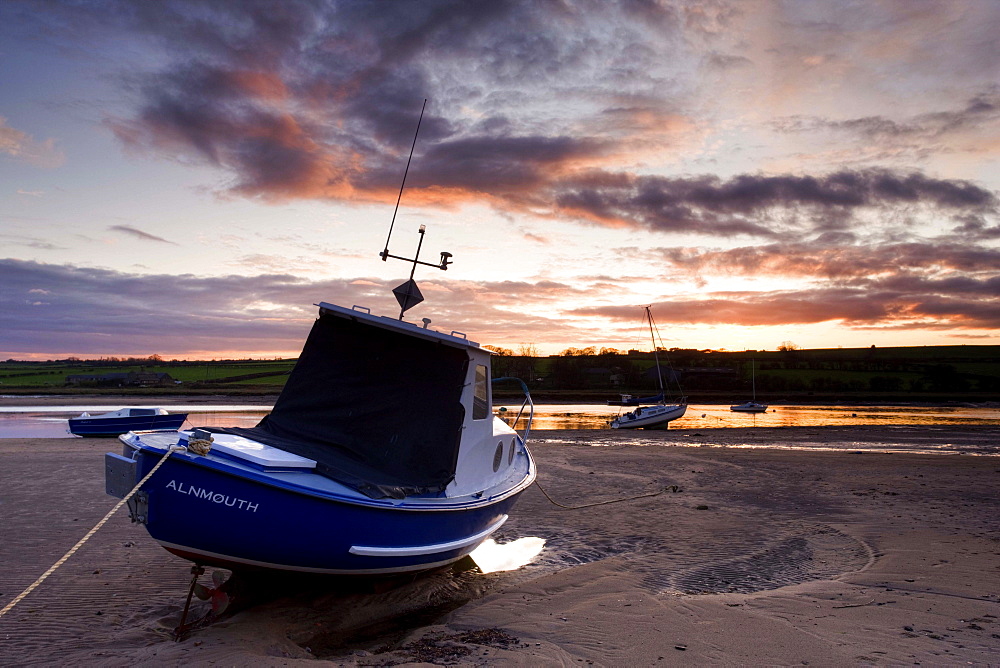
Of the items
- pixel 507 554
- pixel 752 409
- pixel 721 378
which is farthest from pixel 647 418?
pixel 721 378

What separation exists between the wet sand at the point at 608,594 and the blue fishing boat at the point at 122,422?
40.4 ft

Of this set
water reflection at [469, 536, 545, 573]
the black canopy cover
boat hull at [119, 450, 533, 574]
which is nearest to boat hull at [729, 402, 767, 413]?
water reflection at [469, 536, 545, 573]

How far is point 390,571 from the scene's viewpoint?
6.98 metres

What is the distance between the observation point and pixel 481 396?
8773mm

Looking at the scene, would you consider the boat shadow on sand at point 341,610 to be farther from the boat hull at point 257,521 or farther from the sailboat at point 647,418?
the sailboat at point 647,418

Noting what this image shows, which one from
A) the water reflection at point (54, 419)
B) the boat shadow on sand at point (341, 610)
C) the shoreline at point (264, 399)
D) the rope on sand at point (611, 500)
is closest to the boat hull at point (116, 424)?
the water reflection at point (54, 419)

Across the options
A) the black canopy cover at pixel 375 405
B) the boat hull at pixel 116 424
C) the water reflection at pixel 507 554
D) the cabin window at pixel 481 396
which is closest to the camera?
the black canopy cover at pixel 375 405

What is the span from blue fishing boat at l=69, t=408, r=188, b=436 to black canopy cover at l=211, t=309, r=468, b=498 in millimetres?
21236

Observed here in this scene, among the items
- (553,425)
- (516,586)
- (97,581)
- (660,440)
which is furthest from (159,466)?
(553,425)

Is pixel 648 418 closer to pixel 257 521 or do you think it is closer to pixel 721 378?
pixel 257 521

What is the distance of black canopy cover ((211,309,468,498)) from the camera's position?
785cm

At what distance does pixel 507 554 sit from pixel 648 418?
29.4 metres

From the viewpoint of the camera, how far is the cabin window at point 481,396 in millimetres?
8620

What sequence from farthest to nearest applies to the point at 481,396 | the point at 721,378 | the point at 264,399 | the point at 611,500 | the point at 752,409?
the point at 721,378
the point at 264,399
the point at 752,409
the point at 611,500
the point at 481,396
